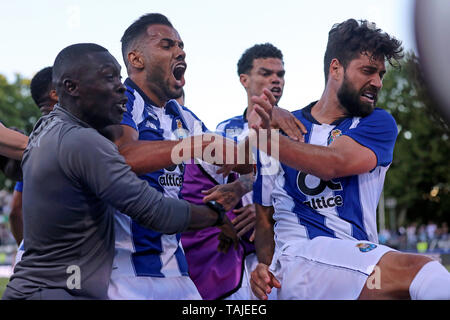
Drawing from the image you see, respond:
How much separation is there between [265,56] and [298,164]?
1.63 metres

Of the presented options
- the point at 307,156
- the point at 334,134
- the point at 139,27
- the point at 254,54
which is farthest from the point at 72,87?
the point at 254,54

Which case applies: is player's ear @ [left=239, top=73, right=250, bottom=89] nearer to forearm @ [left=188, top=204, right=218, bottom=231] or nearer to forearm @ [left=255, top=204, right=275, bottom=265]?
forearm @ [left=255, top=204, right=275, bottom=265]

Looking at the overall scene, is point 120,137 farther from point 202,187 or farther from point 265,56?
point 265,56

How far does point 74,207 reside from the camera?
7.24ft

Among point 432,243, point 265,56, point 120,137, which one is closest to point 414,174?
point 432,243

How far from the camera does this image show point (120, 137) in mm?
2523

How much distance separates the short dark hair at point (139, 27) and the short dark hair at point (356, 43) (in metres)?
0.85

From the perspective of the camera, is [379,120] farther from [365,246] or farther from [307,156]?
[365,246]

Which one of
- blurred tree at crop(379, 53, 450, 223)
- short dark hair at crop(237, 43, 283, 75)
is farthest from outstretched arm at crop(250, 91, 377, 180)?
blurred tree at crop(379, 53, 450, 223)

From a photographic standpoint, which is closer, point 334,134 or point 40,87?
point 334,134

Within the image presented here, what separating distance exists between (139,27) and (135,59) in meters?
0.19

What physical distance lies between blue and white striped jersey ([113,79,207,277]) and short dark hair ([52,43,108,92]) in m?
0.38

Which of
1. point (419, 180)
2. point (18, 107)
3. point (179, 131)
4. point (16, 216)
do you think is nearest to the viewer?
point (179, 131)

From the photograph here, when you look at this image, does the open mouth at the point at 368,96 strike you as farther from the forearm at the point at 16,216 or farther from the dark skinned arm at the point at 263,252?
the forearm at the point at 16,216
